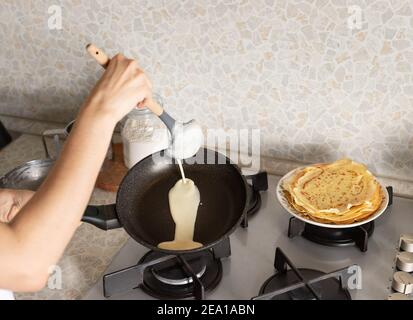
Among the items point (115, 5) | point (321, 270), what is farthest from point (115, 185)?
point (321, 270)

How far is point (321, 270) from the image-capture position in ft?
3.26

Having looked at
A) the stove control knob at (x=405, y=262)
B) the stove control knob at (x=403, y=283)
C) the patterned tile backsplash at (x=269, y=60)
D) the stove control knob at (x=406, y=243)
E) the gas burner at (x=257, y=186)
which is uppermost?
the patterned tile backsplash at (x=269, y=60)

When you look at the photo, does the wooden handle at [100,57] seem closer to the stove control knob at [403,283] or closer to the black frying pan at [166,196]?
the black frying pan at [166,196]

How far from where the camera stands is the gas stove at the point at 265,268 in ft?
3.08

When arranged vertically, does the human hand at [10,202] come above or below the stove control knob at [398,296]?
above

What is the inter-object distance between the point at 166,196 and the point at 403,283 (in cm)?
48

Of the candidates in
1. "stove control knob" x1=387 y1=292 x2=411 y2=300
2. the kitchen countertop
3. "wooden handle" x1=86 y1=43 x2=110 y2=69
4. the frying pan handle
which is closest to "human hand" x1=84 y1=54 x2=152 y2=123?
"wooden handle" x1=86 y1=43 x2=110 y2=69

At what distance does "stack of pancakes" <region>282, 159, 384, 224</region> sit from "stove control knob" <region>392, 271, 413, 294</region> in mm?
122

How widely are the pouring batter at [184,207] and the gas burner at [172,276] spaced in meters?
0.05

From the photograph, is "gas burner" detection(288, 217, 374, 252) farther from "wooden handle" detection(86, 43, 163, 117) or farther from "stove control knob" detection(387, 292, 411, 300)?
"wooden handle" detection(86, 43, 163, 117)

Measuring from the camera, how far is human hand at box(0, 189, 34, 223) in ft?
3.11

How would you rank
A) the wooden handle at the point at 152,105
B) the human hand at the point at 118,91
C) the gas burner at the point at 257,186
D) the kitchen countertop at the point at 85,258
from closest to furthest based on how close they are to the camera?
1. the human hand at the point at 118,91
2. the wooden handle at the point at 152,105
3. the kitchen countertop at the point at 85,258
4. the gas burner at the point at 257,186

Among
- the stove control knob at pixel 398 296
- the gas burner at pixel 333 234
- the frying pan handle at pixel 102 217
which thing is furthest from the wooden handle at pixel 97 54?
the stove control knob at pixel 398 296

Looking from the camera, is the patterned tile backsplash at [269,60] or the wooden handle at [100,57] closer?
the wooden handle at [100,57]
